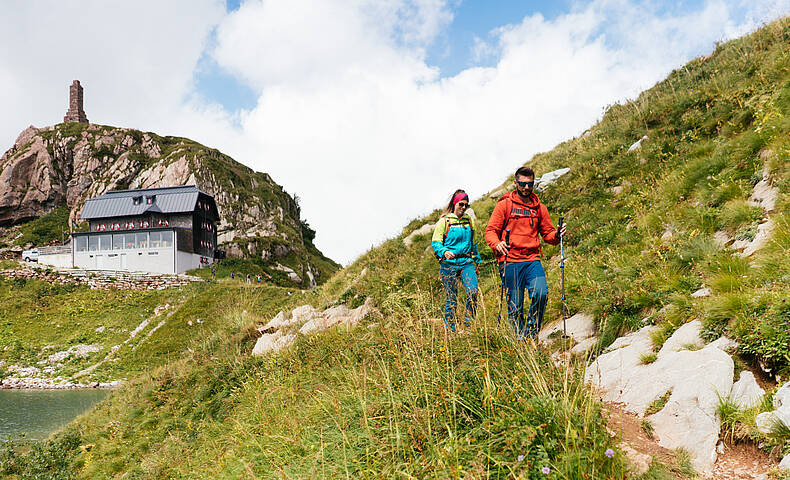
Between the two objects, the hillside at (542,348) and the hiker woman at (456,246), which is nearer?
A: the hillside at (542,348)

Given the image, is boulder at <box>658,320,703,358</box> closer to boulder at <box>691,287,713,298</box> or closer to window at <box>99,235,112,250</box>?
boulder at <box>691,287,713,298</box>

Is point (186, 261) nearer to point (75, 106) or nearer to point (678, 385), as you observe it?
point (678, 385)

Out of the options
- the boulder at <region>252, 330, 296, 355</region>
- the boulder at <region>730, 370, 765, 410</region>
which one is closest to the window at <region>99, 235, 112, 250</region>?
the boulder at <region>252, 330, 296, 355</region>

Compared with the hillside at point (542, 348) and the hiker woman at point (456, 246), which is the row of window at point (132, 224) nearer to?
the hillside at point (542, 348)

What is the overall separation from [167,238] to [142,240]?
4.16 metres

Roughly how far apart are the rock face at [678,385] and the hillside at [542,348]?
168 mm

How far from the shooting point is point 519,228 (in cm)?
581

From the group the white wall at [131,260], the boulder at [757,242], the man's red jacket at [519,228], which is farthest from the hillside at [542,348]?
the white wall at [131,260]

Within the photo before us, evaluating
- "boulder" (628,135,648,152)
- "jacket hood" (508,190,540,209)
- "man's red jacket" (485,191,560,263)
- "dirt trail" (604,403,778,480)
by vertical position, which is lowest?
"dirt trail" (604,403,778,480)

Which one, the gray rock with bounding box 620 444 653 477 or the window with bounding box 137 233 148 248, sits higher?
the window with bounding box 137 233 148 248

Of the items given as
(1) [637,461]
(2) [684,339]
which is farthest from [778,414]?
(2) [684,339]

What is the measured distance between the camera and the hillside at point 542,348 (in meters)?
3.17

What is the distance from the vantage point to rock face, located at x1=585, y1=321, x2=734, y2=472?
11.7ft

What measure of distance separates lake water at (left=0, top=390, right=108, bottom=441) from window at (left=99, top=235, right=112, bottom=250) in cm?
3553
